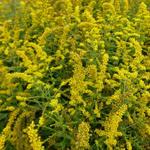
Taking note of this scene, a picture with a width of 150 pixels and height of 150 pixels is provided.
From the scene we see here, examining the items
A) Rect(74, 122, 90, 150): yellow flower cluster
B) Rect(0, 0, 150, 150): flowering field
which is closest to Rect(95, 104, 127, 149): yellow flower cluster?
Rect(0, 0, 150, 150): flowering field

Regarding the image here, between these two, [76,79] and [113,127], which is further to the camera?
[76,79]

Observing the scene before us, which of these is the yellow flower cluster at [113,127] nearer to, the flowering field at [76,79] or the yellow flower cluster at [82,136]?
the flowering field at [76,79]

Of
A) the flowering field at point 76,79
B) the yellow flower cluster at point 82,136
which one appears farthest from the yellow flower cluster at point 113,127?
the yellow flower cluster at point 82,136

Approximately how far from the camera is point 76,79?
270 cm

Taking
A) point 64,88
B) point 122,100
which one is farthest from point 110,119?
point 64,88

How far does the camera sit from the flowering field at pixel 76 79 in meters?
2.70

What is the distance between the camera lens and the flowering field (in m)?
2.70

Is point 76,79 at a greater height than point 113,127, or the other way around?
point 76,79

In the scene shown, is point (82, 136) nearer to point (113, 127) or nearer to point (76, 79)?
point (113, 127)

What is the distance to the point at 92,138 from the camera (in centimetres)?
279

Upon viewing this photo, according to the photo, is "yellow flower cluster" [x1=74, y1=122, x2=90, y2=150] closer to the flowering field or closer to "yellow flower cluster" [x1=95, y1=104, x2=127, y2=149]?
the flowering field

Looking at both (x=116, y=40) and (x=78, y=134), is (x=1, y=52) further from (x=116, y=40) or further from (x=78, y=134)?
(x=78, y=134)

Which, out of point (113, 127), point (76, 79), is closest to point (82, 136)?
point (113, 127)

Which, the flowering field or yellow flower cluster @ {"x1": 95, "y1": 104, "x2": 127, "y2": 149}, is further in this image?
the flowering field
